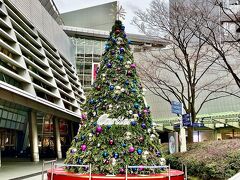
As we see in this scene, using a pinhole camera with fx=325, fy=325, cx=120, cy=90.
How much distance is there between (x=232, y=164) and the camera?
415 inches

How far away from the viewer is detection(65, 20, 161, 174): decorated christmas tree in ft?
25.6

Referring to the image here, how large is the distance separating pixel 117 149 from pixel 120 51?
2.74 meters

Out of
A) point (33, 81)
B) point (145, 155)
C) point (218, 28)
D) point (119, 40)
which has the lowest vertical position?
point (145, 155)

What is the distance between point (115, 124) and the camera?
26.8 ft

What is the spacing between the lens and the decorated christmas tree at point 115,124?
7805mm

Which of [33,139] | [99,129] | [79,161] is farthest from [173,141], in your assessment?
[33,139]

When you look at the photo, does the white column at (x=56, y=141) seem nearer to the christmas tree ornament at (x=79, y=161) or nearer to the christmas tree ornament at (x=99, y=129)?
the christmas tree ornament at (x=79, y=161)

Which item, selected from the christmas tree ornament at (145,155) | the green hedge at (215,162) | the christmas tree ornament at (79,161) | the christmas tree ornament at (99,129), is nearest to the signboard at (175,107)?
the green hedge at (215,162)

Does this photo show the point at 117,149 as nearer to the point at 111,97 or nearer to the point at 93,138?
the point at 93,138

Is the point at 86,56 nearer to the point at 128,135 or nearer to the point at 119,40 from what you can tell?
the point at 119,40

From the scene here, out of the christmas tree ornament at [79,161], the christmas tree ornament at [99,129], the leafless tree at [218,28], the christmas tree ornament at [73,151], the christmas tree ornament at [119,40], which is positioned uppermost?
the leafless tree at [218,28]

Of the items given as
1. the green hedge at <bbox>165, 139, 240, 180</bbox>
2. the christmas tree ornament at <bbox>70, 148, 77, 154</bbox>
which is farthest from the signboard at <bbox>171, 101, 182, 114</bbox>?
the christmas tree ornament at <bbox>70, 148, 77, 154</bbox>

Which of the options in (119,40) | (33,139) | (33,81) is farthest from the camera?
(33,139)

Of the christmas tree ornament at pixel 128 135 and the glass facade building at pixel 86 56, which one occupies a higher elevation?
the glass facade building at pixel 86 56
